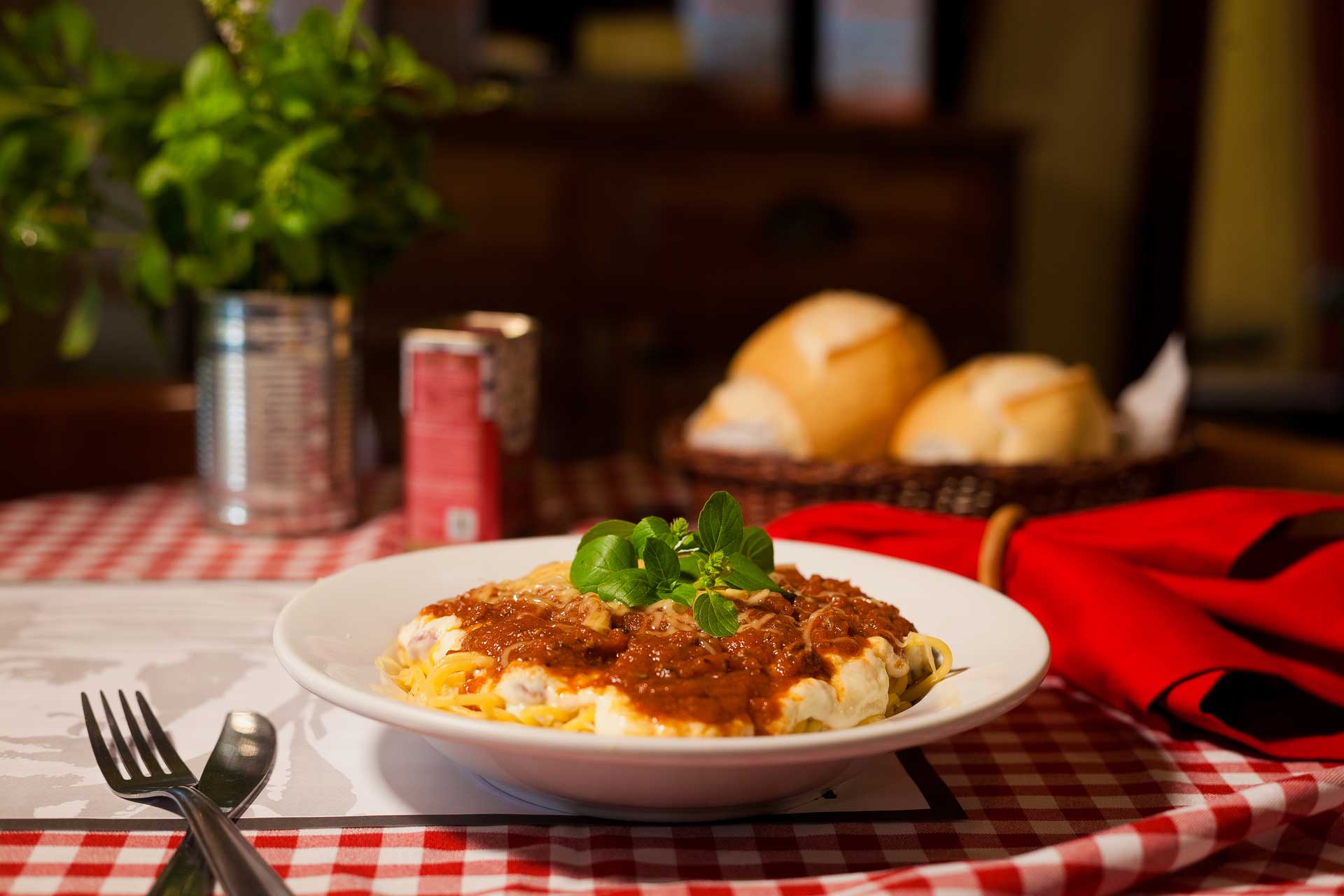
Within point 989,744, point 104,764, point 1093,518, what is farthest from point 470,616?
point 1093,518

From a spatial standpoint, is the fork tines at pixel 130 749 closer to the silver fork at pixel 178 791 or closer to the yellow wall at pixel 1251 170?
the silver fork at pixel 178 791

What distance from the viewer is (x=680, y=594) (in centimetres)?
69

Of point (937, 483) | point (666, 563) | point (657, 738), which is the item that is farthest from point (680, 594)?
point (937, 483)

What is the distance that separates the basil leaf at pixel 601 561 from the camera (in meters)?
0.69

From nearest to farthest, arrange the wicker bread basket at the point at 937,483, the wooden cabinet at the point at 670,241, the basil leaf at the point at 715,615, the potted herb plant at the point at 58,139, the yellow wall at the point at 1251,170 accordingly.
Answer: the basil leaf at the point at 715,615, the wicker bread basket at the point at 937,483, the potted herb plant at the point at 58,139, the wooden cabinet at the point at 670,241, the yellow wall at the point at 1251,170

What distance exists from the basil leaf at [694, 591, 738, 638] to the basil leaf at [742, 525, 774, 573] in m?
0.09

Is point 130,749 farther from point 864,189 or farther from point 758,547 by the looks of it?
point 864,189

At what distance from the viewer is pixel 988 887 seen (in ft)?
1.82

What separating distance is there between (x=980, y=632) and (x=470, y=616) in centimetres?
31

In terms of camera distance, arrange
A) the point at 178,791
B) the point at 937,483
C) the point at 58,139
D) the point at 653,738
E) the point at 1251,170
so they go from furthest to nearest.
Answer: the point at 1251,170
the point at 58,139
the point at 937,483
the point at 178,791
the point at 653,738

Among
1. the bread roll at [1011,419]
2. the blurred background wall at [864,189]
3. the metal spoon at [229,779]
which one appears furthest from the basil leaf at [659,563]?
the blurred background wall at [864,189]

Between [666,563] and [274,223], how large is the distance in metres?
0.66

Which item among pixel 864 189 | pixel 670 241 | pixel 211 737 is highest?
pixel 864 189

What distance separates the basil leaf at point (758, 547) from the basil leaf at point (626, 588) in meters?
0.08
